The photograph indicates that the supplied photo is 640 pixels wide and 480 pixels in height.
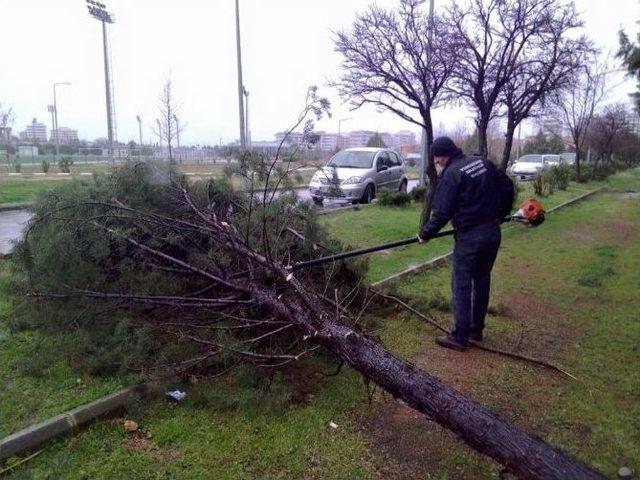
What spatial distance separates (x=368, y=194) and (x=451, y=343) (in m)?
9.99

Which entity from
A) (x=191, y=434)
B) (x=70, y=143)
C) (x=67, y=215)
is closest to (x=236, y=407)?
(x=191, y=434)

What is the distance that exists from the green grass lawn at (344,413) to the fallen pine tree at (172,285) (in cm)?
26

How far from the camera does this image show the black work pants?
4.04 m

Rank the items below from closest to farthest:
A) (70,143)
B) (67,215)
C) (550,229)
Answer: (67,215)
(550,229)
(70,143)

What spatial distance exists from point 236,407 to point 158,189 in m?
2.07

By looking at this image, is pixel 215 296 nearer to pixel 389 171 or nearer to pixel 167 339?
pixel 167 339

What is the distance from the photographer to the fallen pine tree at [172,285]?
137 inches

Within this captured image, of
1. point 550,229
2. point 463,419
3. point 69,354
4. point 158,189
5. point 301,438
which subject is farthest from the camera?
point 550,229

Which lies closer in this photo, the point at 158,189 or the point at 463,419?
the point at 463,419

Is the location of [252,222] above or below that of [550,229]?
above

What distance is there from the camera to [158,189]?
14.7 ft

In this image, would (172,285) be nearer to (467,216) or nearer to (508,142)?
(467,216)

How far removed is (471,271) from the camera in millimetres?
4109

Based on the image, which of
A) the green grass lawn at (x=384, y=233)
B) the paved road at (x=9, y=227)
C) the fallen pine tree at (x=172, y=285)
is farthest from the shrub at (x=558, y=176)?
the fallen pine tree at (x=172, y=285)
